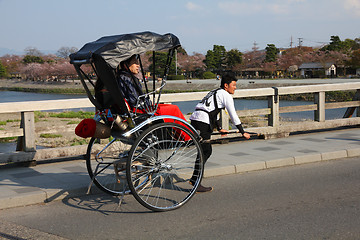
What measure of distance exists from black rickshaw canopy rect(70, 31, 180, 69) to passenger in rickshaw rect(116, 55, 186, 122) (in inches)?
12.5

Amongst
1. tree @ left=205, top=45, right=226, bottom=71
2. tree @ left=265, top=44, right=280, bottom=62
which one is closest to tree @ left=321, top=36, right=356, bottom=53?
tree @ left=265, top=44, right=280, bottom=62

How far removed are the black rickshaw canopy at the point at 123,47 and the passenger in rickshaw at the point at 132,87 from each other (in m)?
0.32

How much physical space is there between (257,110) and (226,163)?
3.30 m

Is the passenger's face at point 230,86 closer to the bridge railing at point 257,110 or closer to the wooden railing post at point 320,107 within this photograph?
the bridge railing at point 257,110

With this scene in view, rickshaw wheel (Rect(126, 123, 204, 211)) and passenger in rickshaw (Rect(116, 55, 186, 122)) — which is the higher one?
passenger in rickshaw (Rect(116, 55, 186, 122))

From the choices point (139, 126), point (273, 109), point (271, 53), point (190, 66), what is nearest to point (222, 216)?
point (139, 126)

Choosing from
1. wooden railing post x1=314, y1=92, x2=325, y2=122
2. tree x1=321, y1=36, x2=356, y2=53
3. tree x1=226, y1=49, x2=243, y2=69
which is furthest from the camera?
tree x1=226, y1=49, x2=243, y2=69

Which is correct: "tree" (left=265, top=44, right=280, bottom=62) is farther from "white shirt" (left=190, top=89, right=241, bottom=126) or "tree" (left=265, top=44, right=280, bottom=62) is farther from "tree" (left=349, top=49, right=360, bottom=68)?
"white shirt" (left=190, top=89, right=241, bottom=126)

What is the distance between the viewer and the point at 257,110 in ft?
37.5

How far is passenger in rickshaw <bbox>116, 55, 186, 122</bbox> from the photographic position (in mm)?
6117

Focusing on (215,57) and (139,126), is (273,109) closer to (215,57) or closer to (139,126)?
(139,126)

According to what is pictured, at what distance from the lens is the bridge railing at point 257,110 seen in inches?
335

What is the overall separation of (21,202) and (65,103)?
2.96 m

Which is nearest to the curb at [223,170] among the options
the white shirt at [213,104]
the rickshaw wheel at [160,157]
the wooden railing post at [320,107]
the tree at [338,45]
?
the rickshaw wheel at [160,157]
